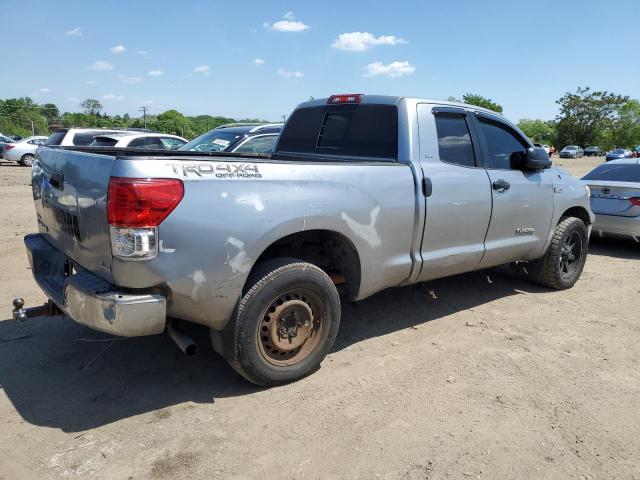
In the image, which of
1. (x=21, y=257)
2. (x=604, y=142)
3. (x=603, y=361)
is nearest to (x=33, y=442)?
(x=603, y=361)

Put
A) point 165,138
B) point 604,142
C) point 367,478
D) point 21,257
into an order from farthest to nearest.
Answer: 1. point 604,142
2. point 165,138
3. point 21,257
4. point 367,478

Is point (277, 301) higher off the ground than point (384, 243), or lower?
lower

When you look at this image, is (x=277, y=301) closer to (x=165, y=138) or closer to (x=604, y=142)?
(x=165, y=138)

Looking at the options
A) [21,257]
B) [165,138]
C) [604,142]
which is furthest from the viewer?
[604,142]

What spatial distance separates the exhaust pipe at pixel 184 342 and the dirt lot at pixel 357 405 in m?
0.39

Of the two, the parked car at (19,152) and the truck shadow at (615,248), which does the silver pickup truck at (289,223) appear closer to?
the truck shadow at (615,248)

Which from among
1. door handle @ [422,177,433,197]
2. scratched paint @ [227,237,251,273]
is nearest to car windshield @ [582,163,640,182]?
door handle @ [422,177,433,197]

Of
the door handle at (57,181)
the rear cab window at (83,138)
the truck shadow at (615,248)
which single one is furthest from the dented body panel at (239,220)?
the rear cab window at (83,138)

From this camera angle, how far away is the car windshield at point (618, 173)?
8125 millimetres

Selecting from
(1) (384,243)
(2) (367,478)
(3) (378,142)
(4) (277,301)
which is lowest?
(2) (367,478)

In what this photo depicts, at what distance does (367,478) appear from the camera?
2486mm

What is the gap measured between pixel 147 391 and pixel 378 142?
2596 mm

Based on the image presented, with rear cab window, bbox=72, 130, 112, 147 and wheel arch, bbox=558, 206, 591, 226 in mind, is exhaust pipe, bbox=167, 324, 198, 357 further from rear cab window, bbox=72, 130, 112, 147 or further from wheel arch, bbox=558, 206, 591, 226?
rear cab window, bbox=72, 130, 112, 147

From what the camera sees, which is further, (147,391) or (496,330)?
(496,330)
